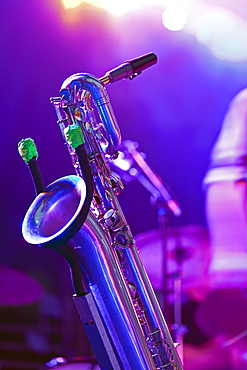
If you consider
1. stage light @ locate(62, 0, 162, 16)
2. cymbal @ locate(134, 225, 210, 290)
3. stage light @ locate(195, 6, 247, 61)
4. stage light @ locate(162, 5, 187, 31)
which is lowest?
cymbal @ locate(134, 225, 210, 290)

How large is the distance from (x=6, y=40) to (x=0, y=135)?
2.42 ft

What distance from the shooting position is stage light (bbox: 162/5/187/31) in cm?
488

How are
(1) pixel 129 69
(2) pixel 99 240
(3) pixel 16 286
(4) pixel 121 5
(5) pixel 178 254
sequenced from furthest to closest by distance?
(4) pixel 121 5 → (5) pixel 178 254 → (3) pixel 16 286 → (1) pixel 129 69 → (2) pixel 99 240

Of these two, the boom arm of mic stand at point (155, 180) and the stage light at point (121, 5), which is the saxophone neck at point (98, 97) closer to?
the boom arm of mic stand at point (155, 180)

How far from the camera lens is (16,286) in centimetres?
405

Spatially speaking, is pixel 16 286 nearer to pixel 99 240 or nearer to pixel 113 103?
pixel 113 103

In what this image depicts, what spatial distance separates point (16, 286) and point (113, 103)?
177 centimetres

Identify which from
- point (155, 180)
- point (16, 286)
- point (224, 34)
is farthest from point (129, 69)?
point (224, 34)

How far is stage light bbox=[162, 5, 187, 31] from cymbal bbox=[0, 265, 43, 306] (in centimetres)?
241

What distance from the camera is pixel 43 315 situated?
15.4 ft

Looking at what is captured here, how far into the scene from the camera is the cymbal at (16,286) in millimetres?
4023

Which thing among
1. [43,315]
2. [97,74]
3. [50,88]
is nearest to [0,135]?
[50,88]

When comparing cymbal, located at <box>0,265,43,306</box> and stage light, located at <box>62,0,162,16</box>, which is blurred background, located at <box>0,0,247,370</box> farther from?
cymbal, located at <box>0,265,43,306</box>

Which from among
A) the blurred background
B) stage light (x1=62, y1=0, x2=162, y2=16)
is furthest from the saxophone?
stage light (x1=62, y1=0, x2=162, y2=16)
